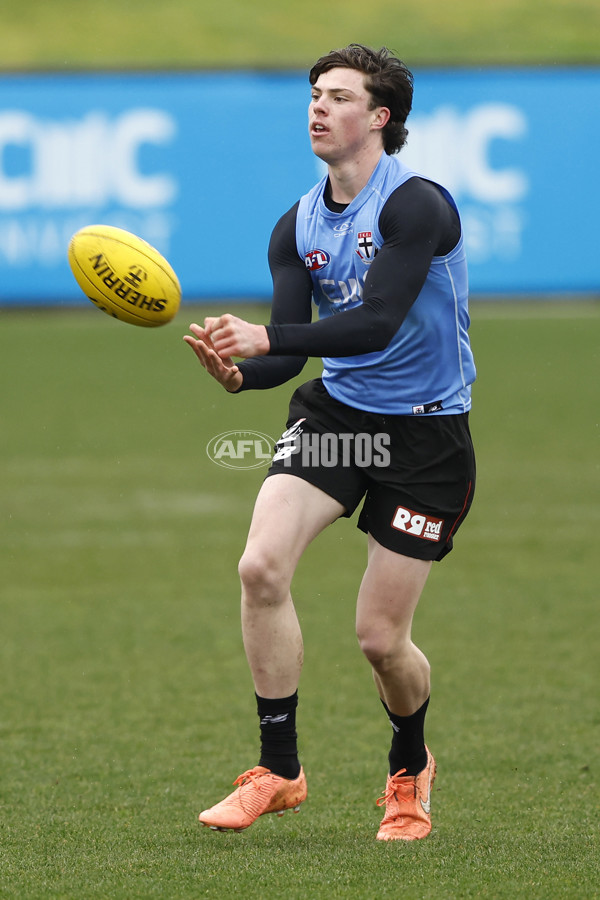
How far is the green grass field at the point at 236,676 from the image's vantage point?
12.9ft

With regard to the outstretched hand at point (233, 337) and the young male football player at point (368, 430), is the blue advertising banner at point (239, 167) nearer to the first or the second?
the young male football player at point (368, 430)

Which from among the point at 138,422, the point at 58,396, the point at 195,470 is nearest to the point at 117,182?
the point at 58,396

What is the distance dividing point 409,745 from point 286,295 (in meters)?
1.55

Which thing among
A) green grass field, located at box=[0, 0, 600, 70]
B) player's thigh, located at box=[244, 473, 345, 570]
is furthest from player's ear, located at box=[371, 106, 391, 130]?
green grass field, located at box=[0, 0, 600, 70]

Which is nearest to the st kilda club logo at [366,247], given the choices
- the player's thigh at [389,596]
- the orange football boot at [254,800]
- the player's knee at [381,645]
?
the player's thigh at [389,596]

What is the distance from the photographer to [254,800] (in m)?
4.17

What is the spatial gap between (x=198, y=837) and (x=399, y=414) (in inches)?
58.1

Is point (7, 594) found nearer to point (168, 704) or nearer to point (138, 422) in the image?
point (168, 704)

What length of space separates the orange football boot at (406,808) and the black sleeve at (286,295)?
4.50 feet

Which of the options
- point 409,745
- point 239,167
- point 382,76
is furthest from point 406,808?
point 239,167

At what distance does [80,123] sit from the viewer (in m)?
16.5

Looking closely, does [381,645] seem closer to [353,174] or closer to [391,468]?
[391,468]

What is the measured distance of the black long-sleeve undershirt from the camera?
12.9 feet

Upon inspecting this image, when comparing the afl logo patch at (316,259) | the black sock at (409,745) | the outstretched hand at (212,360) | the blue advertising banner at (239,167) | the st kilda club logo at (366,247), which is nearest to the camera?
the outstretched hand at (212,360)
